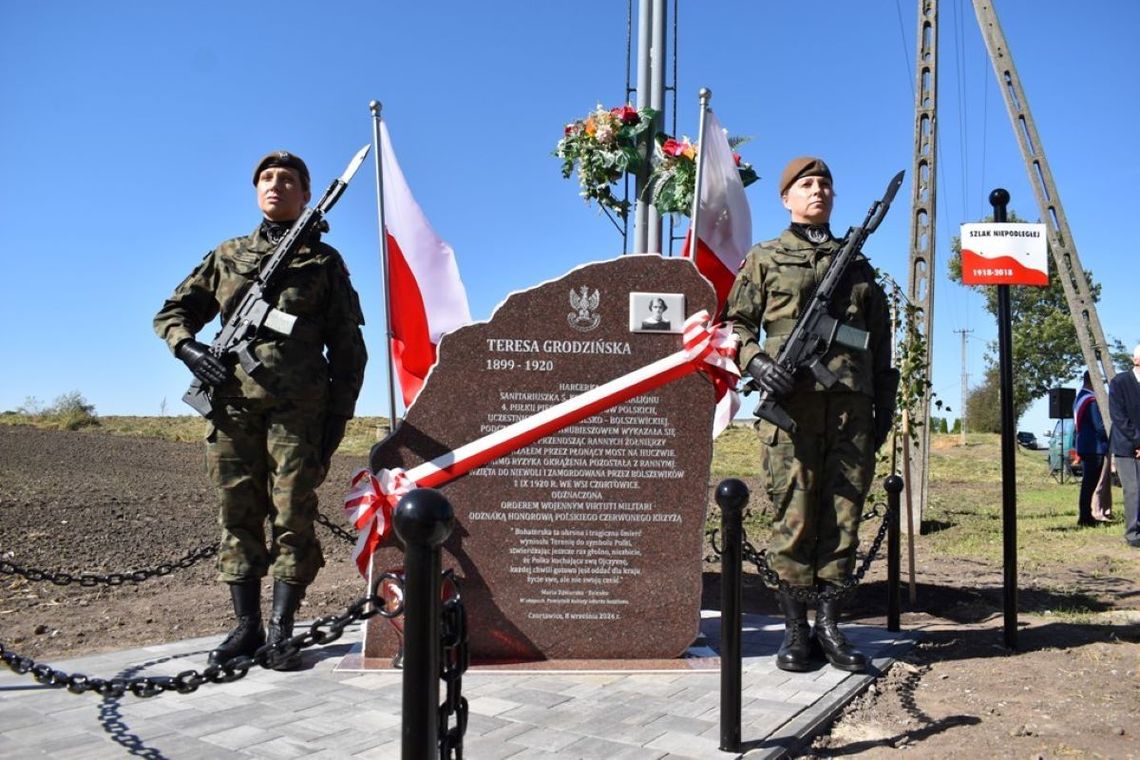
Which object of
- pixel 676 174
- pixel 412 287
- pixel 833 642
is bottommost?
pixel 833 642

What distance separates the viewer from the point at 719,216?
5363 millimetres

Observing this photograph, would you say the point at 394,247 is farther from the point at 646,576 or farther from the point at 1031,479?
the point at 1031,479

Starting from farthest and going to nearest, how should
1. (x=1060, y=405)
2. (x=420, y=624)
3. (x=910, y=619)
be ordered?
(x=1060, y=405)
(x=910, y=619)
(x=420, y=624)

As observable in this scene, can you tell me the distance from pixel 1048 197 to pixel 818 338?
7.30 m

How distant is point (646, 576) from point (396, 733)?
149cm

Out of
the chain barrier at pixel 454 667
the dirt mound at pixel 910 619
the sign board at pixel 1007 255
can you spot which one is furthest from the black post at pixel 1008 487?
the chain barrier at pixel 454 667

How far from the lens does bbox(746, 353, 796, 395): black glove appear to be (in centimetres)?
411

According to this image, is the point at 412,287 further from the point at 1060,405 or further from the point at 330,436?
the point at 1060,405

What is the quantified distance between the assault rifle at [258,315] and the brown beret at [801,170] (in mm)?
2185

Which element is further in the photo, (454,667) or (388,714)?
(388,714)

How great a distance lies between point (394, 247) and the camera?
5.35 m

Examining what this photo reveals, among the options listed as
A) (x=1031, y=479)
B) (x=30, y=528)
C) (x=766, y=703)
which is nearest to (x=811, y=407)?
(x=766, y=703)

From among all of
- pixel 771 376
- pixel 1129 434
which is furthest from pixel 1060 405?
pixel 771 376

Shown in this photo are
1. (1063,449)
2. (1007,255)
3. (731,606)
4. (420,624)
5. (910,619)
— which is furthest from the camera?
(1063,449)
